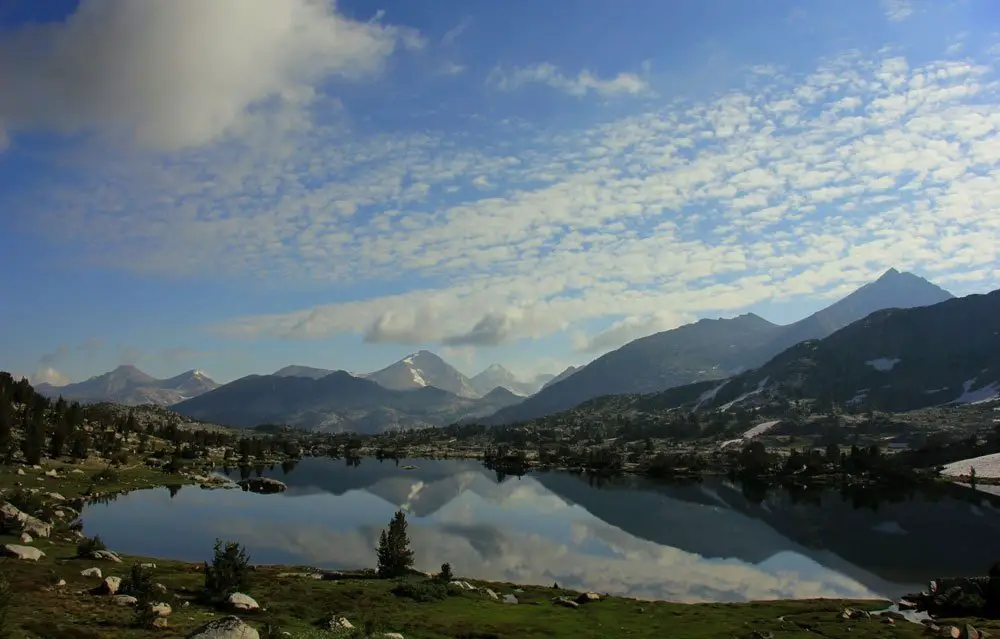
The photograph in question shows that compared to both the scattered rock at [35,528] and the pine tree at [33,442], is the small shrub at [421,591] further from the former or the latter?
the pine tree at [33,442]

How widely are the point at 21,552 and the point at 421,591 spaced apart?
98.0 ft

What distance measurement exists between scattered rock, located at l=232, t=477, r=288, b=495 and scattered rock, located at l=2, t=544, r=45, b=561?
108 meters

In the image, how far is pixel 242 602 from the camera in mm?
40469

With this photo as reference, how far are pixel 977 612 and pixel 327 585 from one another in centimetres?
5523

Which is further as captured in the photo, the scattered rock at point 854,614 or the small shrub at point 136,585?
the scattered rock at point 854,614

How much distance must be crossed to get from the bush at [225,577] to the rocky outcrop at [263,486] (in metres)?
113

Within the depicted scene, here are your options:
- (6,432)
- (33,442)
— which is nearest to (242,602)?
(33,442)

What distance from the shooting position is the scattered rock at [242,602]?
4009cm

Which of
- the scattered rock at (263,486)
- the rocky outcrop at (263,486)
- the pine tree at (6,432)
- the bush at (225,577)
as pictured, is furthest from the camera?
the rocky outcrop at (263,486)

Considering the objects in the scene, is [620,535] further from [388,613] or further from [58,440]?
[58,440]

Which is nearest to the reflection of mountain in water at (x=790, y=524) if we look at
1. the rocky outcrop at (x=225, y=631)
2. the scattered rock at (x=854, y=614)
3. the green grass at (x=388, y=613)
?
the scattered rock at (x=854, y=614)

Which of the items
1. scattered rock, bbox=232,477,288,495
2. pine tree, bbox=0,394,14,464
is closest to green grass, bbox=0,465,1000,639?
pine tree, bbox=0,394,14,464

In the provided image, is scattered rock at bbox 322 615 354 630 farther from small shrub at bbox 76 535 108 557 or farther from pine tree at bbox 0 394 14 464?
pine tree at bbox 0 394 14 464

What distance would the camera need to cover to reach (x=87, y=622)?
30219mm
